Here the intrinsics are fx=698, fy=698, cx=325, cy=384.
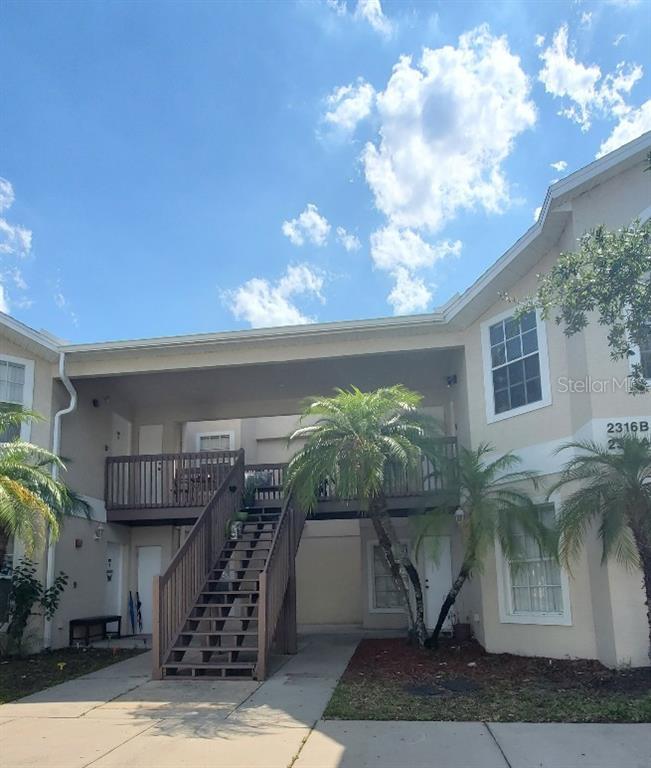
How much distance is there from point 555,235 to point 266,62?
6316mm

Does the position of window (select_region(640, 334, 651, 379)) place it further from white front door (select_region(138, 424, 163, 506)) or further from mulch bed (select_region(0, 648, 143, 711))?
white front door (select_region(138, 424, 163, 506))

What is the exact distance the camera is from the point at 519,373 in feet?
37.9

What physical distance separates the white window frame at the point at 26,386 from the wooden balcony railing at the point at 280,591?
5.24 meters

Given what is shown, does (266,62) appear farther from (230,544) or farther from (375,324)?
(230,544)

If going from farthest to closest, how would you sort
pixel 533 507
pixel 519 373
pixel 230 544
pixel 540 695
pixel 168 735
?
1. pixel 230 544
2. pixel 519 373
3. pixel 533 507
4. pixel 540 695
5. pixel 168 735

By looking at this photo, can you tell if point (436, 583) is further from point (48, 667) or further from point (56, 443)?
point (56, 443)

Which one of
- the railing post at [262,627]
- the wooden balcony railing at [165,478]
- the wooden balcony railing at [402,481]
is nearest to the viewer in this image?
the railing post at [262,627]

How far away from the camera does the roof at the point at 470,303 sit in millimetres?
9945

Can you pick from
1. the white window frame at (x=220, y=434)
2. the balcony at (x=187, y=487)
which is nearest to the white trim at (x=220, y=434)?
the white window frame at (x=220, y=434)

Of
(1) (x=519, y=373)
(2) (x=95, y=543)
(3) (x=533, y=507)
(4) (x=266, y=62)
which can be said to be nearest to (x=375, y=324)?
(1) (x=519, y=373)

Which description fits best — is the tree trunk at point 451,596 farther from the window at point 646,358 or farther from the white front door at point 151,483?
the white front door at point 151,483

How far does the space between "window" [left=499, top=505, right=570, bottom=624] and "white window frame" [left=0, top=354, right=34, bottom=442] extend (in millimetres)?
8968

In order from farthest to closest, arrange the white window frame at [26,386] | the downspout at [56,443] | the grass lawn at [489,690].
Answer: the white window frame at [26,386]
the downspout at [56,443]
the grass lawn at [489,690]

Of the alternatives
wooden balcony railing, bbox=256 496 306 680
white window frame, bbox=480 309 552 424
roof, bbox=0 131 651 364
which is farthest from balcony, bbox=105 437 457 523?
roof, bbox=0 131 651 364
